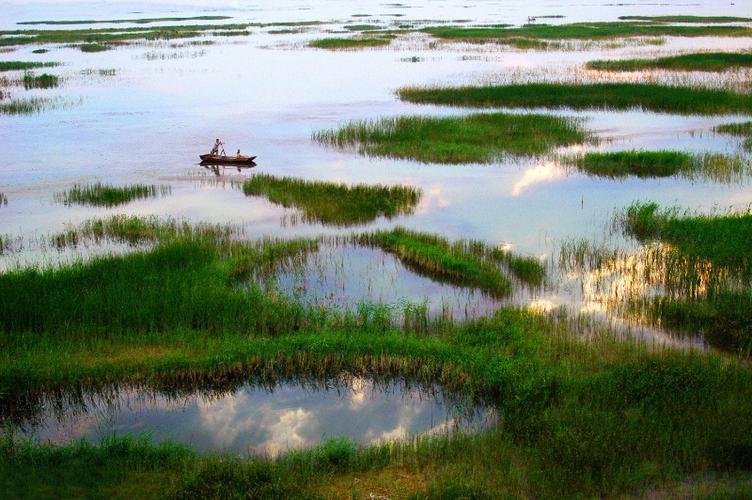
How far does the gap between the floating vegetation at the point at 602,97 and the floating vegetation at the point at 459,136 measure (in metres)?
3.73

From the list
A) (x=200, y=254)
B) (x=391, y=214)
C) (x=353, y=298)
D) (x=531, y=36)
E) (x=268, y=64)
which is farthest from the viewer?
(x=531, y=36)

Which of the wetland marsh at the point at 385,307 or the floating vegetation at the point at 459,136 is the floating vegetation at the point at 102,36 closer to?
the wetland marsh at the point at 385,307

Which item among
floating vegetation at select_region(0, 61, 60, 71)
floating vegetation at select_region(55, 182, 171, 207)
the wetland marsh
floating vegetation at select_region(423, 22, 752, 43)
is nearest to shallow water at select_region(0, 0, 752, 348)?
the wetland marsh

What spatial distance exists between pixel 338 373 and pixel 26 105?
104 ft

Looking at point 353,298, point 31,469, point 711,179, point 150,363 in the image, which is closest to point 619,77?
point 711,179

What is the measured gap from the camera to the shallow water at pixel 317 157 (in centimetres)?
1850

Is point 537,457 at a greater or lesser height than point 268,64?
lesser

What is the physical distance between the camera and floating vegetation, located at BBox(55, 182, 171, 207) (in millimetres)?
21219

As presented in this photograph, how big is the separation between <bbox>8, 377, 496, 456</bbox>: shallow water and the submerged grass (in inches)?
11.4

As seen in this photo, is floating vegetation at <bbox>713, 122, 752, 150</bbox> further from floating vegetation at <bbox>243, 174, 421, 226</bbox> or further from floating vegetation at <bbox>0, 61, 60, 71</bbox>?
floating vegetation at <bbox>0, 61, 60, 71</bbox>

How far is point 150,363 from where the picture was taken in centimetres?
1099

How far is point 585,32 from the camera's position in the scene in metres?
70.2

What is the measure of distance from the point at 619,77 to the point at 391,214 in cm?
2548

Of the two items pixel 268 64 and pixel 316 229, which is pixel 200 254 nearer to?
pixel 316 229
